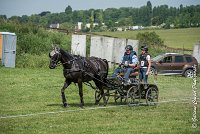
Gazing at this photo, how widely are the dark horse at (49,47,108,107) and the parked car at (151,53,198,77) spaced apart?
51.1ft

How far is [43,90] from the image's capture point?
20344mm

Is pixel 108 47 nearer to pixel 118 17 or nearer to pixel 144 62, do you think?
pixel 144 62

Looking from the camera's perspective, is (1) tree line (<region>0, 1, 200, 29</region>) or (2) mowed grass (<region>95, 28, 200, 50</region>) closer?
(1) tree line (<region>0, 1, 200, 29</region>)

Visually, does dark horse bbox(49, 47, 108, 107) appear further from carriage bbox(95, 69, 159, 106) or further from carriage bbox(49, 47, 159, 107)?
carriage bbox(95, 69, 159, 106)

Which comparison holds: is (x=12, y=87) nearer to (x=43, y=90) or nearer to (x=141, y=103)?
(x=43, y=90)

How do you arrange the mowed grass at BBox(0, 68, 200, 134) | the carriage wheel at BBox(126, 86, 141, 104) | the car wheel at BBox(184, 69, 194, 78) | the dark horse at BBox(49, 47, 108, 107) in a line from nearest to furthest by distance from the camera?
the mowed grass at BBox(0, 68, 200, 134)
the dark horse at BBox(49, 47, 108, 107)
the carriage wheel at BBox(126, 86, 141, 104)
the car wheel at BBox(184, 69, 194, 78)

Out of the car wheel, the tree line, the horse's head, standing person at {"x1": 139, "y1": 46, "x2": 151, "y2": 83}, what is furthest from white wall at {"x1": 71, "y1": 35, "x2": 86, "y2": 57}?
the horse's head

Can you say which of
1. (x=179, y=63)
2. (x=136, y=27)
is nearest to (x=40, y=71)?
(x=179, y=63)

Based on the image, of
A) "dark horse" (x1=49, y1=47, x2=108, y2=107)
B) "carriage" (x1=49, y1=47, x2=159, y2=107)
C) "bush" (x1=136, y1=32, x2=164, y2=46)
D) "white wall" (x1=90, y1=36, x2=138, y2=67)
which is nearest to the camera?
"dark horse" (x1=49, y1=47, x2=108, y2=107)

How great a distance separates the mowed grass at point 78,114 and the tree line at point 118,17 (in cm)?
1027

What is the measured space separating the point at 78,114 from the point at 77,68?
2.15 metres

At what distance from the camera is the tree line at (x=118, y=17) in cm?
3786

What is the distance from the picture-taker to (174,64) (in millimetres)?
32344

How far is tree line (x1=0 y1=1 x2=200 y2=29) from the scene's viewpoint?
37.9m
